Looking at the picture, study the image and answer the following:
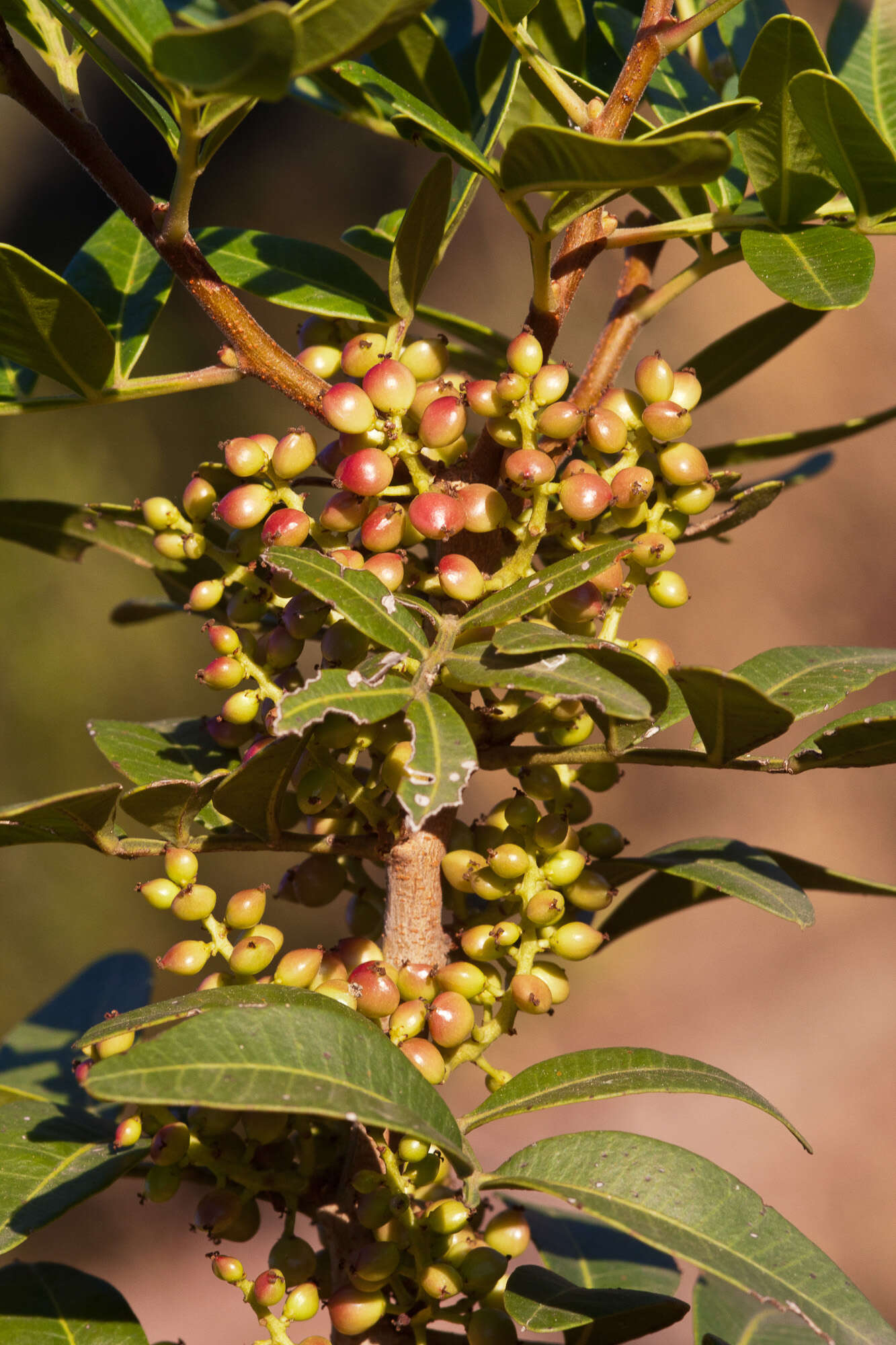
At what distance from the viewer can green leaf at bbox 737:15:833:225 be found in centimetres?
43

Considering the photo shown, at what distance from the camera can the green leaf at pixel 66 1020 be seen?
2.37ft

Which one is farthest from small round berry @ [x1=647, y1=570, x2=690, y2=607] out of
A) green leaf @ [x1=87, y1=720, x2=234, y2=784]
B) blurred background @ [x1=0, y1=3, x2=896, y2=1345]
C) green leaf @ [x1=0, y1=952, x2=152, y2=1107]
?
blurred background @ [x1=0, y1=3, x2=896, y2=1345]

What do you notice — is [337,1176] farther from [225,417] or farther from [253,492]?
[225,417]

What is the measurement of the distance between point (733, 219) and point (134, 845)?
0.40m

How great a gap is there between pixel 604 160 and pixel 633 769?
2.27 metres

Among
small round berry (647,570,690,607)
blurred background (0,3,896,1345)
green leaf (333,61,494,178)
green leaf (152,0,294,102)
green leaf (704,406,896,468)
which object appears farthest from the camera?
blurred background (0,3,896,1345)

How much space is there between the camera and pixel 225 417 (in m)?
2.29

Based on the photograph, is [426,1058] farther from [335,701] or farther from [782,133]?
[782,133]

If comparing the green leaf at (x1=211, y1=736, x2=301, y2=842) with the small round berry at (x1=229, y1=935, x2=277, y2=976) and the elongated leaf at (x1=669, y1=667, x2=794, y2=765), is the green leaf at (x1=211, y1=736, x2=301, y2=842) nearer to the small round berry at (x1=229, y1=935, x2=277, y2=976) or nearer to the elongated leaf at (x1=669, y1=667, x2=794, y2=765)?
the small round berry at (x1=229, y1=935, x2=277, y2=976)

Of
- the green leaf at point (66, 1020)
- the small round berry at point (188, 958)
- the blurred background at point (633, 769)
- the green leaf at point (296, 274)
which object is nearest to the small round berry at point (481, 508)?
the green leaf at point (296, 274)

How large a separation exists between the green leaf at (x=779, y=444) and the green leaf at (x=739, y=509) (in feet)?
0.28

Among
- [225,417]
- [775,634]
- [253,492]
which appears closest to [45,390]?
[253,492]

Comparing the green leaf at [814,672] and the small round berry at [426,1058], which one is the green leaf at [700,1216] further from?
the green leaf at [814,672]

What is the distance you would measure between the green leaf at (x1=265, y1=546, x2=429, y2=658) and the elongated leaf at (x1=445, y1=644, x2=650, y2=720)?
3 centimetres
